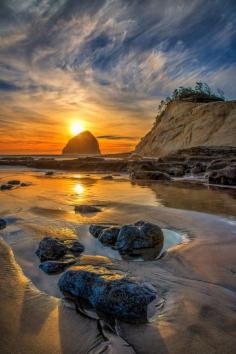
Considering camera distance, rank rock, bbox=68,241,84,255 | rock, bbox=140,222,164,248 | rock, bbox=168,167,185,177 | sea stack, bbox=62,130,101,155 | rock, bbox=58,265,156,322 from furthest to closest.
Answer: sea stack, bbox=62,130,101,155 → rock, bbox=168,167,185,177 → rock, bbox=140,222,164,248 → rock, bbox=68,241,84,255 → rock, bbox=58,265,156,322

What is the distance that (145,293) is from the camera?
8.21ft

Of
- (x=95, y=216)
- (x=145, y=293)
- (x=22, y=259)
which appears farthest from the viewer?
(x=95, y=216)

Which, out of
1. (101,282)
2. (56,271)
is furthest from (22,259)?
(101,282)

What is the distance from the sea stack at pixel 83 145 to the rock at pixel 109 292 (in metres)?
124

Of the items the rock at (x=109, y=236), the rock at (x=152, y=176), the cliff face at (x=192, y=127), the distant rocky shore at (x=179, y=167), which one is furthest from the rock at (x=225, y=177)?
the cliff face at (x=192, y=127)

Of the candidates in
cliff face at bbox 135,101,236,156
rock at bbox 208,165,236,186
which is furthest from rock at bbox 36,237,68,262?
cliff face at bbox 135,101,236,156

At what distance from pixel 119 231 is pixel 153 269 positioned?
1.05m

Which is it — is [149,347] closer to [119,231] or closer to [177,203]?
[119,231]

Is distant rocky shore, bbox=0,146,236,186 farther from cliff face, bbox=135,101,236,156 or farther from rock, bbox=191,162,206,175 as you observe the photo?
cliff face, bbox=135,101,236,156

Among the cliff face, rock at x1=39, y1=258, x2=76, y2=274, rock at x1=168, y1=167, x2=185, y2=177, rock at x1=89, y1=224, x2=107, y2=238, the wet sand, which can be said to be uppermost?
the cliff face

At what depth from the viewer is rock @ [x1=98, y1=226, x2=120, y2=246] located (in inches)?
162

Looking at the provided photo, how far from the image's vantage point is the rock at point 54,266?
318 cm

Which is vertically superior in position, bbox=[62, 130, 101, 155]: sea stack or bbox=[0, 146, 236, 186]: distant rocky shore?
bbox=[62, 130, 101, 155]: sea stack

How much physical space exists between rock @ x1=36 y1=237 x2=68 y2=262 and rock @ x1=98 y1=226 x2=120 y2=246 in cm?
65
